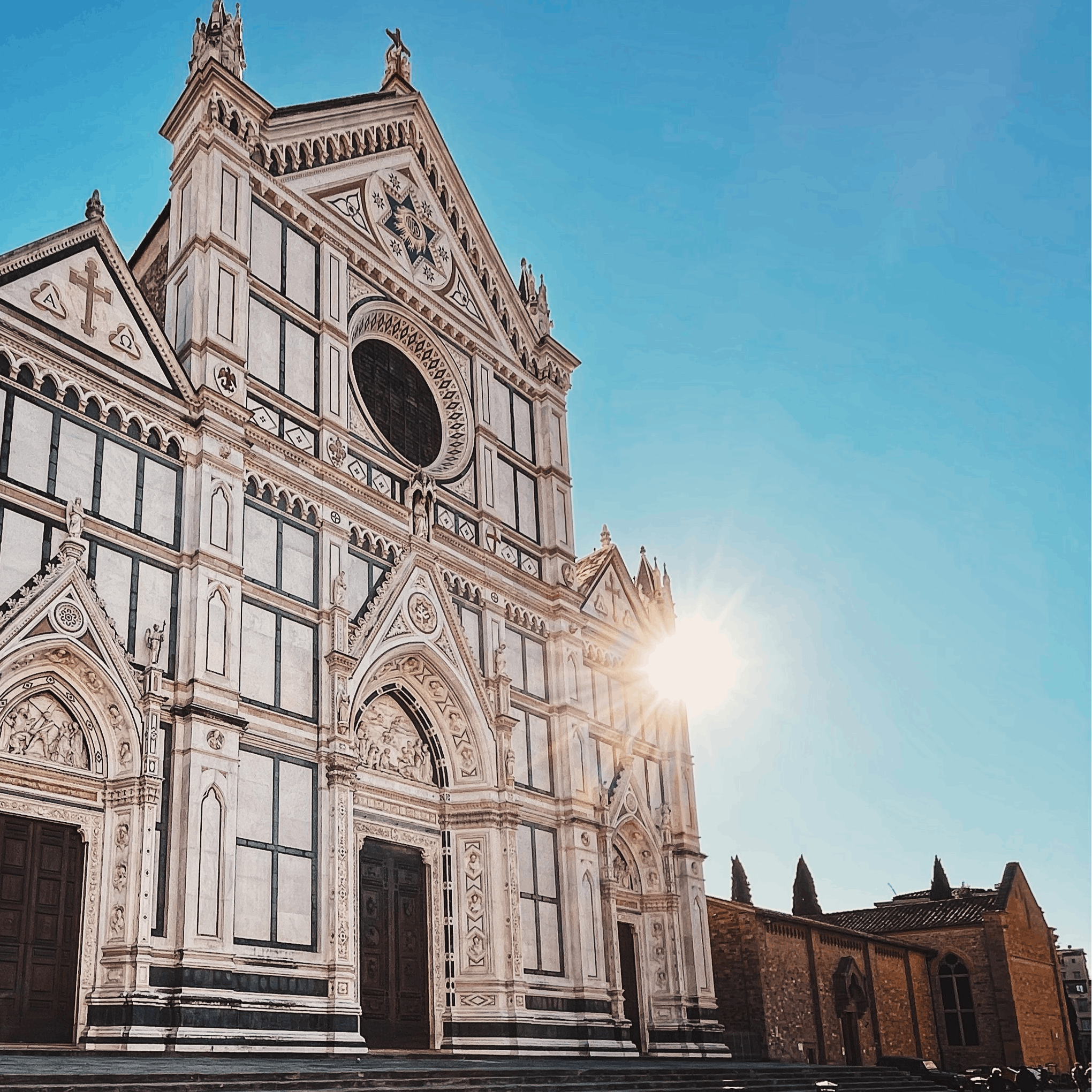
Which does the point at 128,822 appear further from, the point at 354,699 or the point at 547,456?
the point at 547,456

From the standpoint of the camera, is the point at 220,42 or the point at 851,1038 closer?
the point at 220,42

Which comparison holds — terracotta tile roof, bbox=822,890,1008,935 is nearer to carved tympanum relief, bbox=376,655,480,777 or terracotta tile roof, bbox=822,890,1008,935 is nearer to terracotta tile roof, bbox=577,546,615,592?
terracotta tile roof, bbox=577,546,615,592

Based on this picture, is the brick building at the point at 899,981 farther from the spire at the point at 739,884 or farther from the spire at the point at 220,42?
the spire at the point at 220,42

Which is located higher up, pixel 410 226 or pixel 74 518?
pixel 410 226

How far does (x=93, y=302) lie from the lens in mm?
17312

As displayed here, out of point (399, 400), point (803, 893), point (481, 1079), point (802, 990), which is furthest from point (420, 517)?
Answer: point (803, 893)

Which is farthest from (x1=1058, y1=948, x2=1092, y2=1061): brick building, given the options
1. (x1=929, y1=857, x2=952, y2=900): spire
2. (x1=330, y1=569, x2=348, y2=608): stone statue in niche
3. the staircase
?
(x1=330, y1=569, x2=348, y2=608): stone statue in niche

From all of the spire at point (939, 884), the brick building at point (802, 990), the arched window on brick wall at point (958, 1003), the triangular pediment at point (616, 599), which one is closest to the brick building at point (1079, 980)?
the spire at point (939, 884)

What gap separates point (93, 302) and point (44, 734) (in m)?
6.33

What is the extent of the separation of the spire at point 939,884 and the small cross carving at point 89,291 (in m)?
57.1

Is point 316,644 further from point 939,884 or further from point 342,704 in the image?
point 939,884

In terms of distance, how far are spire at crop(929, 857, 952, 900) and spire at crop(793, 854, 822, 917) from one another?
6.35m

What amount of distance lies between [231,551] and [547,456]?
34.9ft

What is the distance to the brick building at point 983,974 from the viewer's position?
43938 mm
